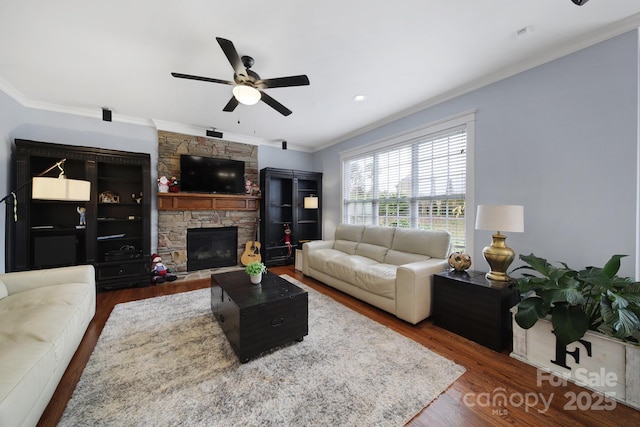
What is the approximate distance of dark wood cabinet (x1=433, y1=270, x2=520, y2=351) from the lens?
79.4 inches

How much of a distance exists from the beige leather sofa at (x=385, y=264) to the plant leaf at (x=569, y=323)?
1.00 metres

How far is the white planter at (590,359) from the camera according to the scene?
1473 mm

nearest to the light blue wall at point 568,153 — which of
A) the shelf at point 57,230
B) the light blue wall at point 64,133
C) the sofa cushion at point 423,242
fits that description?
the sofa cushion at point 423,242

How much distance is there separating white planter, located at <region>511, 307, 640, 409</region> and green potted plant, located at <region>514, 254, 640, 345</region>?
10 cm

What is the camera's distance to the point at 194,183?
4.24m

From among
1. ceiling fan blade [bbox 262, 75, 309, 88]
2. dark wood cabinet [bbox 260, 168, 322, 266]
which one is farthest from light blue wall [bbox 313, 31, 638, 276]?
dark wood cabinet [bbox 260, 168, 322, 266]

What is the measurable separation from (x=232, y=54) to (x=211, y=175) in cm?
293

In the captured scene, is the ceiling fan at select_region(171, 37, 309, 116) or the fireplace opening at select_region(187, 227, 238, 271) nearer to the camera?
the ceiling fan at select_region(171, 37, 309, 116)

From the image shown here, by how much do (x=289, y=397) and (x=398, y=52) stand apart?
292cm

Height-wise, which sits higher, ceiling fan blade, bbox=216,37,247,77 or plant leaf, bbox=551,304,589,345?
ceiling fan blade, bbox=216,37,247,77

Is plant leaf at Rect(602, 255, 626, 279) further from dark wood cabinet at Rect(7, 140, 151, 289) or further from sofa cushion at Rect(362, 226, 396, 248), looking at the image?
dark wood cabinet at Rect(7, 140, 151, 289)

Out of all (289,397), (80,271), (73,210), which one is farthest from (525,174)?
(73,210)

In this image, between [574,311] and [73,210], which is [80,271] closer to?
[73,210]

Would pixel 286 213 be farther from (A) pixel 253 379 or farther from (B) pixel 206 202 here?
(A) pixel 253 379
